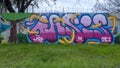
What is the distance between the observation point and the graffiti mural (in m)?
21.0

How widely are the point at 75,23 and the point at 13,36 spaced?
3.79 meters

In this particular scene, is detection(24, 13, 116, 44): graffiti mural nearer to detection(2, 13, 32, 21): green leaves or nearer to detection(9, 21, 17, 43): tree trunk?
detection(2, 13, 32, 21): green leaves

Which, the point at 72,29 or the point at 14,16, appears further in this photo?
the point at 14,16

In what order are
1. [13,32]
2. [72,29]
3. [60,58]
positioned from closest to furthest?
[60,58] → [72,29] → [13,32]

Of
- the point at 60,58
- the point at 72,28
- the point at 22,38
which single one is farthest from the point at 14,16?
the point at 60,58

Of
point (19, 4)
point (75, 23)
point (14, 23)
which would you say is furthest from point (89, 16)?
point (19, 4)

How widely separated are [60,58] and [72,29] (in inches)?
270

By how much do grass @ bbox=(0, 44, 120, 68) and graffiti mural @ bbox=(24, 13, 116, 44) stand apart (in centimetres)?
264

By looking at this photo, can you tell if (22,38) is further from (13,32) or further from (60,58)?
(60,58)

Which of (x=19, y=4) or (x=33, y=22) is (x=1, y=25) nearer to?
(x=33, y=22)

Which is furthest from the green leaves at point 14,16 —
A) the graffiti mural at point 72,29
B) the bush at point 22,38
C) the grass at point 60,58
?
the grass at point 60,58

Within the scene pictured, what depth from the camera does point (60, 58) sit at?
14.4 metres

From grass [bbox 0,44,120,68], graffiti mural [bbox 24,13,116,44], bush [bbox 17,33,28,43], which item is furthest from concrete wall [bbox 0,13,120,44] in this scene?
grass [bbox 0,44,120,68]

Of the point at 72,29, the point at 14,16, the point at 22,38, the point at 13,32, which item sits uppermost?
the point at 14,16
